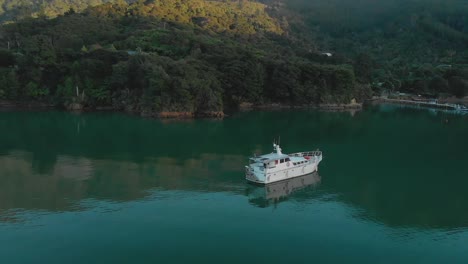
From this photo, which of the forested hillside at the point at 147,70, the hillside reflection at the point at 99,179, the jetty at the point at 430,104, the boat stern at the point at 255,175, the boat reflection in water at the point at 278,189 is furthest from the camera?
the jetty at the point at 430,104

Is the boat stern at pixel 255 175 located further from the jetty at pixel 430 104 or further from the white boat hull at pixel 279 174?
the jetty at pixel 430 104

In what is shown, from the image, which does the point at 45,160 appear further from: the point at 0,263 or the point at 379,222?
the point at 379,222

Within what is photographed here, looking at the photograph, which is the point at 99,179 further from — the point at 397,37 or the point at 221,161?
the point at 397,37

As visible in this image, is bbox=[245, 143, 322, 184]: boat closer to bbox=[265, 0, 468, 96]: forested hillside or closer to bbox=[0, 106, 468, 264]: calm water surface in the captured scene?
bbox=[0, 106, 468, 264]: calm water surface

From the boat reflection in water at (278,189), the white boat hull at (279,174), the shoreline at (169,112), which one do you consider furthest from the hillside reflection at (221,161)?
the shoreline at (169,112)

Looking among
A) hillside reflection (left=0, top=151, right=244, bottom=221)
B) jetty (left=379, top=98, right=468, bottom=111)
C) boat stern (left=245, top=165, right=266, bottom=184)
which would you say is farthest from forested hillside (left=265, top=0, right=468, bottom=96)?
boat stern (left=245, top=165, right=266, bottom=184)

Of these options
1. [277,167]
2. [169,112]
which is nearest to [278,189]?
[277,167]
